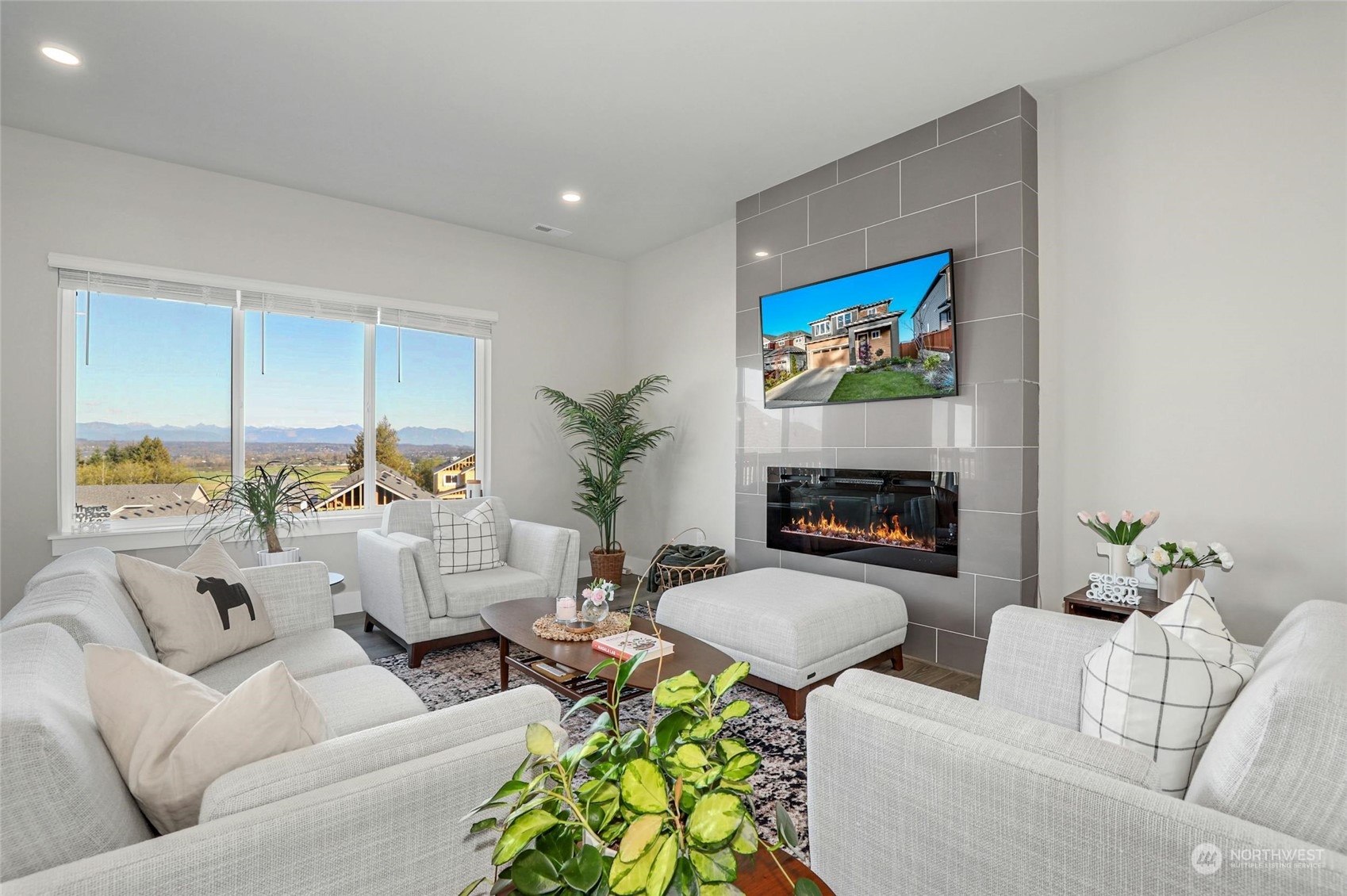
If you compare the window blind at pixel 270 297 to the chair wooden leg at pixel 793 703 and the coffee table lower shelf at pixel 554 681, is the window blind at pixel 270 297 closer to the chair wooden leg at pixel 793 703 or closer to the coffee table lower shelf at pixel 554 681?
the coffee table lower shelf at pixel 554 681

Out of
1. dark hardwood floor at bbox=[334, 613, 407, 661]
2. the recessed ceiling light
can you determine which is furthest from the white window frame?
the recessed ceiling light

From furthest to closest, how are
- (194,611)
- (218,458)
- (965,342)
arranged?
(218,458)
(965,342)
(194,611)

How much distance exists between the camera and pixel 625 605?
4391mm

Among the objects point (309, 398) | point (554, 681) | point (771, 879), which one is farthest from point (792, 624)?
point (309, 398)

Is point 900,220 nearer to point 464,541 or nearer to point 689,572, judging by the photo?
point 689,572

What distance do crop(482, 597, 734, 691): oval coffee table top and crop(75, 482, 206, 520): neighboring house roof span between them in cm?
235

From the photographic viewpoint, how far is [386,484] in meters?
4.74

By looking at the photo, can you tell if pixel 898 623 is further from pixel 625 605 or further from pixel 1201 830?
pixel 1201 830

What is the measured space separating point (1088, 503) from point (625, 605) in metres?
2.78

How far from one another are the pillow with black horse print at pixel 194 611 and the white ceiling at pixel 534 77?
83.8 inches

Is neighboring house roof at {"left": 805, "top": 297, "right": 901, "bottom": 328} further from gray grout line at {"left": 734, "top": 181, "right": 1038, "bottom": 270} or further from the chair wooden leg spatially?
the chair wooden leg

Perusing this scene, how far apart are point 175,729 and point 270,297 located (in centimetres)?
390

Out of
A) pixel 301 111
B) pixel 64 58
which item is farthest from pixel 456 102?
pixel 64 58

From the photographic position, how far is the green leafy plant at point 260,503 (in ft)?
12.5
